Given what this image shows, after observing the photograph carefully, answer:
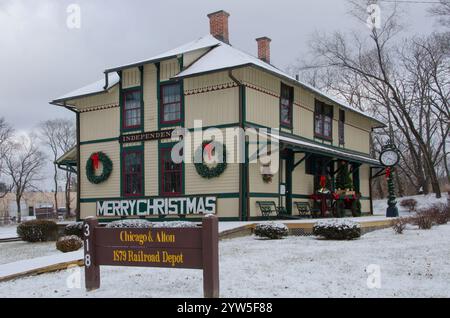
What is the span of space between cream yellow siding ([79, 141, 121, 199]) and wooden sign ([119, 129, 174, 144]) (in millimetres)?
599

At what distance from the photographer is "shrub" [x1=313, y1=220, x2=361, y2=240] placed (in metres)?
14.6

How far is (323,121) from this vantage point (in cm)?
2542

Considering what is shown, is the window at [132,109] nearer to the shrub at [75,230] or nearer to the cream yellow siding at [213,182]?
the cream yellow siding at [213,182]

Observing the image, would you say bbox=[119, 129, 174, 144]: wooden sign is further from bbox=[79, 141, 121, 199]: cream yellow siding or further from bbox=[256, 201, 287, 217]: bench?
bbox=[256, 201, 287, 217]: bench

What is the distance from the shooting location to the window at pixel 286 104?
21703mm

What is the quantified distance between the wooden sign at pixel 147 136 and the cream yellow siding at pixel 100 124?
0.64m

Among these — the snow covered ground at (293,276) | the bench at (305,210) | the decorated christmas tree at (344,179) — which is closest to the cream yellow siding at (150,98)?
the bench at (305,210)

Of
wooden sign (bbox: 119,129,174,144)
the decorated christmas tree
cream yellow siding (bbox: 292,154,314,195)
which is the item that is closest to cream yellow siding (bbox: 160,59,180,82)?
wooden sign (bbox: 119,129,174,144)

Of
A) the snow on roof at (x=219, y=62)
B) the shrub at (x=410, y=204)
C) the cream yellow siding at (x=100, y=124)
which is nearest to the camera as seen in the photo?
the snow on roof at (x=219, y=62)

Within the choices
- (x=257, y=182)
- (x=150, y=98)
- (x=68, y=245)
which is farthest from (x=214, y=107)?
(x=68, y=245)

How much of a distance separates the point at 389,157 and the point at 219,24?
31.2ft

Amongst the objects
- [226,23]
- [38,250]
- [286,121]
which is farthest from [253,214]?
[226,23]

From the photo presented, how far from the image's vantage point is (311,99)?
79.2ft
